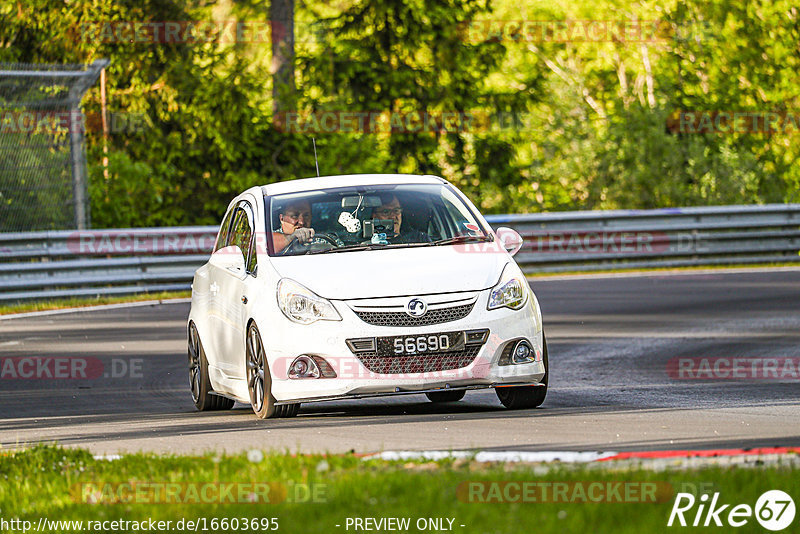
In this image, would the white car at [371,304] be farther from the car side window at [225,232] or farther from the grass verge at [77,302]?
the grass verge at [77,302]

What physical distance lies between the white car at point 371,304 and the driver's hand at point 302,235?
15mm

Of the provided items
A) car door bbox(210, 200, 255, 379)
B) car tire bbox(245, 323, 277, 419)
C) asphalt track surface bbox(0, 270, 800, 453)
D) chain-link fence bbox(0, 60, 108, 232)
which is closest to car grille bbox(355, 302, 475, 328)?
asphalt track surface bbox(0, 270, 800, 453)

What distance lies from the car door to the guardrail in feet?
35.4

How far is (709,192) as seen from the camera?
3284cm

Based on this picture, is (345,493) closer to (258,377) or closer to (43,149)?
(258,377)

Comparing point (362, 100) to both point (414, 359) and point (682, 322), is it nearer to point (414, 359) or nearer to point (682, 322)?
point (682, 322)

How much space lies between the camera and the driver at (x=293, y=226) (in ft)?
36.1

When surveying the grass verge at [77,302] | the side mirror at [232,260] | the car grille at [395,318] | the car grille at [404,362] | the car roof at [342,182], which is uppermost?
the car roof at [342,182]

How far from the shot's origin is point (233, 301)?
36.7 ft

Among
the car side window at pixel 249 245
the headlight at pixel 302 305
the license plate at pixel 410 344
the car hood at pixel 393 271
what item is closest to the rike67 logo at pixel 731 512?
the license plate at pixel 410 344

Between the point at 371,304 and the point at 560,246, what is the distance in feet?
52.0

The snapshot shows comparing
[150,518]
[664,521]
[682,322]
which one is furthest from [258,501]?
[682,322]

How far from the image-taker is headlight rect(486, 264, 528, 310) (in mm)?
10297

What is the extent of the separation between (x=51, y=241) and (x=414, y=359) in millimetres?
13143
